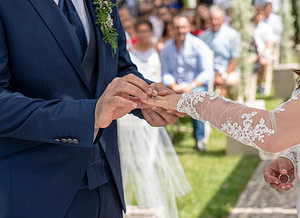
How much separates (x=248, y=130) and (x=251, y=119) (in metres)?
0.05

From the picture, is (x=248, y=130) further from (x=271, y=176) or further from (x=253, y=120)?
(x=271, y=176)

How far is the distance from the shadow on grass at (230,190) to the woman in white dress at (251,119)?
3070 millimetres

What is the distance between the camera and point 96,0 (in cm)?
227

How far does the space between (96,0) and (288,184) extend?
4.48 feet

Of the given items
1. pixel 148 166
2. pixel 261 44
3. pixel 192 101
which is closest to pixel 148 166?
pixel 148 166

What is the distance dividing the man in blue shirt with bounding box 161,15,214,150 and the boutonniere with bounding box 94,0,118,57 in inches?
206

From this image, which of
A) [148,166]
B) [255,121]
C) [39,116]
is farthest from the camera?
[148,166]

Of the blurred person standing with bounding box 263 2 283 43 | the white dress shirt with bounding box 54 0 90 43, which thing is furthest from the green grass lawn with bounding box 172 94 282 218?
the blurred person standing with bounding box 263 2 283 43

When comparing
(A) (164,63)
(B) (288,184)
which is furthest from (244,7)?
(B) (288,184)

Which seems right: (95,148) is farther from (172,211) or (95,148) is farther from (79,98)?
(172,211)

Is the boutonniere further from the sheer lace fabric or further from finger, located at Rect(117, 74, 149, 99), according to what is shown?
the sheer lace fabric

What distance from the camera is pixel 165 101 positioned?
2365mm

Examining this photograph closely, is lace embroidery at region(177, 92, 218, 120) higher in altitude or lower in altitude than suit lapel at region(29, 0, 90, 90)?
lower

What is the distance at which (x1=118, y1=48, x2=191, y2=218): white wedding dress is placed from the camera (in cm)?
437
